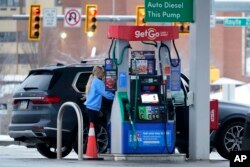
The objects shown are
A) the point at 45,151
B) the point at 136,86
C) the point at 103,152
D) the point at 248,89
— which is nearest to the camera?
the point at 136,86

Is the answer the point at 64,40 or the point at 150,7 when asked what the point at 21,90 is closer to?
→ the point at 150,7

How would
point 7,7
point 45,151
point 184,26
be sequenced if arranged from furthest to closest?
point 7,7 → point 184,26 → point 45,151

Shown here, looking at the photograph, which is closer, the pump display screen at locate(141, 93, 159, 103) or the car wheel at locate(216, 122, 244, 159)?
the pump display screen at locate(141, 93, 159, 103)

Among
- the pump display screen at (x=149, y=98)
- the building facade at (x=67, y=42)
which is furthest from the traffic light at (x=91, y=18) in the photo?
the building facade at (x=67, y=42)

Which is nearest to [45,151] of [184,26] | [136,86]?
[136,86]

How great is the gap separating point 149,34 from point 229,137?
2870mm

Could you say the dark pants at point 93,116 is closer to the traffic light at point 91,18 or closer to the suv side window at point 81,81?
the suv side window at point 81,81

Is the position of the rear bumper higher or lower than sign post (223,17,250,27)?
lower

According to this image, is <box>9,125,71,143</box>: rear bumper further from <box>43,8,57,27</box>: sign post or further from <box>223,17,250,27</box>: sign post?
<box>43,8,57,27</box>: sign post

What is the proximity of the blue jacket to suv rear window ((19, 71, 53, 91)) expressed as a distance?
1.18 metres

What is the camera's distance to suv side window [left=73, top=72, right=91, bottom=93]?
1806cm

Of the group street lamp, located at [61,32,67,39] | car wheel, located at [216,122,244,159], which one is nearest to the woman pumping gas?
car wheel, located at [216,122,244,159]

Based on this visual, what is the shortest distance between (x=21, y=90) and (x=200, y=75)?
3729mm

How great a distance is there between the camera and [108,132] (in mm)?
17297
